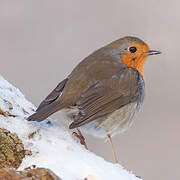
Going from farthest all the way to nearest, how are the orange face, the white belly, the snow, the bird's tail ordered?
1. the orange face
2. the white belly
3. the bird's tail
4. the snow

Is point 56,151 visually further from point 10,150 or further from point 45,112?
point 45,112

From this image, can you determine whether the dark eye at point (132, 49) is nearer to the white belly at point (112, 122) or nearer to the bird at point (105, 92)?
the bird at point (105, 92)

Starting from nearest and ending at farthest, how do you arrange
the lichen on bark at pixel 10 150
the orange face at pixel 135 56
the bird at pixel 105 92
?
the lichen on bark at pixel 10 150 < the bird at pixel 105 92 < the orange face at pixel 135 56

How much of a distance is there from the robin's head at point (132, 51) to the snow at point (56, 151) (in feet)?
4.54

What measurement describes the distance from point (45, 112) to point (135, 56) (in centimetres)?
166

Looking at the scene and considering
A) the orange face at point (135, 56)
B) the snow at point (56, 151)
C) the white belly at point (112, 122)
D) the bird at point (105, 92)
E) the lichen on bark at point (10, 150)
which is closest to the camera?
the snow at point (56, 151)

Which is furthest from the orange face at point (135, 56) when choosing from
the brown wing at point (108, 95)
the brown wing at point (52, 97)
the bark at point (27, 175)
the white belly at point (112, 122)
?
the bark at point (27, 175)

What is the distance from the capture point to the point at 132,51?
4895 mm

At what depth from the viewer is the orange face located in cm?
488

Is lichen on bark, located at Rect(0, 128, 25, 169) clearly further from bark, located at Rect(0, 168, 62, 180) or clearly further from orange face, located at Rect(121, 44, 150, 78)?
orange face, located at Rect(121, 44, 150, 78)

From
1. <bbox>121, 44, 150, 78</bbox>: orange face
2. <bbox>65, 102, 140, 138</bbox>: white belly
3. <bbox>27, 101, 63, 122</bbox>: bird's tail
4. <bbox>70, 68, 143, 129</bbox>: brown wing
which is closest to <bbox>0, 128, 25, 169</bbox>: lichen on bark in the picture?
<bbox>27, 101, 63, 122</bbox>: bird's tail

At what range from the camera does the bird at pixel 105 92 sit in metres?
3.92

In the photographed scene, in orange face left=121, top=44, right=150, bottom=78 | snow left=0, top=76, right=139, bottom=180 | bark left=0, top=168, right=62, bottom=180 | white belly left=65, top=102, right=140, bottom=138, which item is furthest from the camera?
orange face left=121, top=44, right=150, bottom=78

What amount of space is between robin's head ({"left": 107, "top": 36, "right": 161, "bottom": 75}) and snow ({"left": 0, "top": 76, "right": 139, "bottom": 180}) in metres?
1.38
